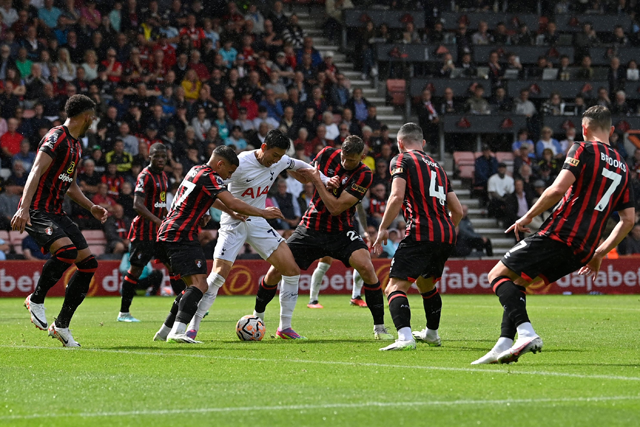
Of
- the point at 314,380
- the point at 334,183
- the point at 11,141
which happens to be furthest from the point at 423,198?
the point at 11,141

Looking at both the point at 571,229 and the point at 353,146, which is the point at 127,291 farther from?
the point at 571,229

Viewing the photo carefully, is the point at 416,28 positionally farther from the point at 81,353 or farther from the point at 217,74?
the point at 81,353

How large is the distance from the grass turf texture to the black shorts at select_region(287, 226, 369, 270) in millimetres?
937

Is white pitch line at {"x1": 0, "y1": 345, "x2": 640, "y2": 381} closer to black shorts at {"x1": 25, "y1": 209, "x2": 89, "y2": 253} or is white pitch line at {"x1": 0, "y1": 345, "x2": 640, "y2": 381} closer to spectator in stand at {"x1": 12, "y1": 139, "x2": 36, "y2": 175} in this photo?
black shorts at {"x1": 25, "y1": 209, "x2": 89, "y2": 253}

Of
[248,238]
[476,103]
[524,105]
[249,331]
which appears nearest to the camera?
[249,331]

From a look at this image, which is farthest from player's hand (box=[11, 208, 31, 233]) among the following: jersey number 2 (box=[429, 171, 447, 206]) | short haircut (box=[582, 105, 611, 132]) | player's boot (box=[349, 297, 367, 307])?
player's boot (box=[349, 297, 367, 307])

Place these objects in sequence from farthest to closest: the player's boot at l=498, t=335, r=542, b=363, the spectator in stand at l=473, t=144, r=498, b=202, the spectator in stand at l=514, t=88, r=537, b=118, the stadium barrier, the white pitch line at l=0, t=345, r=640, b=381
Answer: the spectator in stand at l=514, t=88, r=537, b=118
the spectator in stand at l=473, t=144, r=498, b=202
the stadium barrier
the player's boot at l=498, t=335, r=542, b=363
the white pitch line at l=0, t=345, r=640, b=381

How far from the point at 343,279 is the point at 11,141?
8.12 meters

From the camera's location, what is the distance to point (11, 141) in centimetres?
2153

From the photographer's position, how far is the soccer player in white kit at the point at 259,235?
10500 millimetres

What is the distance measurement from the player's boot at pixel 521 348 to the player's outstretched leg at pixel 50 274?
4329mm

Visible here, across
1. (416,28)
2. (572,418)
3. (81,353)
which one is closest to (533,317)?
(81,353)

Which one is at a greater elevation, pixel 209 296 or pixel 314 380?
pixel 314 380

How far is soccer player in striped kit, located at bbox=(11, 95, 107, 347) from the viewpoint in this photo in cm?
934
